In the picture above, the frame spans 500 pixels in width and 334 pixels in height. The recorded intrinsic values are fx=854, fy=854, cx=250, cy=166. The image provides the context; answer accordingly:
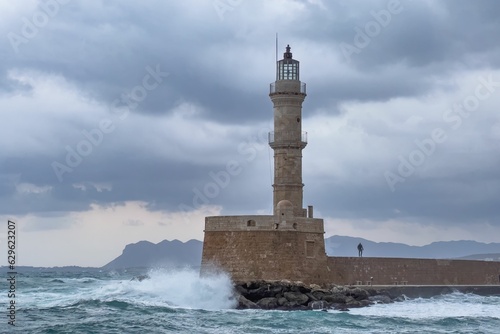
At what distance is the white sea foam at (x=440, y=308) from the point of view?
99.5 ft

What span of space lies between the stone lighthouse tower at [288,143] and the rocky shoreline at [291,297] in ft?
13.9

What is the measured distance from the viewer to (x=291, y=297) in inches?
1211

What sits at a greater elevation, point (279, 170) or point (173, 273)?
point (279, 170)

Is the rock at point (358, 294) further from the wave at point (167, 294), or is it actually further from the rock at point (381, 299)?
the wave at point (167, 294)

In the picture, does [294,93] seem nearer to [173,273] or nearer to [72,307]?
[173,273]

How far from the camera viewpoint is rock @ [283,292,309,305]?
30719mm

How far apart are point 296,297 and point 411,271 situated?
6.94 metres

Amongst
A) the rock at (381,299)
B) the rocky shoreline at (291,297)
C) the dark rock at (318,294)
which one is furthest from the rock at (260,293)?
the rock at (381,299)

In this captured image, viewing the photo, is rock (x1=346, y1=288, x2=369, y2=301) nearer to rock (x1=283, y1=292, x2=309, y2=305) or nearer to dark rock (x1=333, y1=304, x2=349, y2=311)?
dark rock (x1=333, y1=304, x2=349, y2=311)

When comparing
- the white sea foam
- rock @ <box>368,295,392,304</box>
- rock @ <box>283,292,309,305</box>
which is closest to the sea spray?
rock @ <box>283,292,309,305</box>

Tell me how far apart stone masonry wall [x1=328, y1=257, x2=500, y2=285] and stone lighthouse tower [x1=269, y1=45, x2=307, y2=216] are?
305 cm

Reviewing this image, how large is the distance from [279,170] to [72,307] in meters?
9.83

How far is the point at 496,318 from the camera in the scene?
30.5 m

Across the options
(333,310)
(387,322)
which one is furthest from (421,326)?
(333,310)
